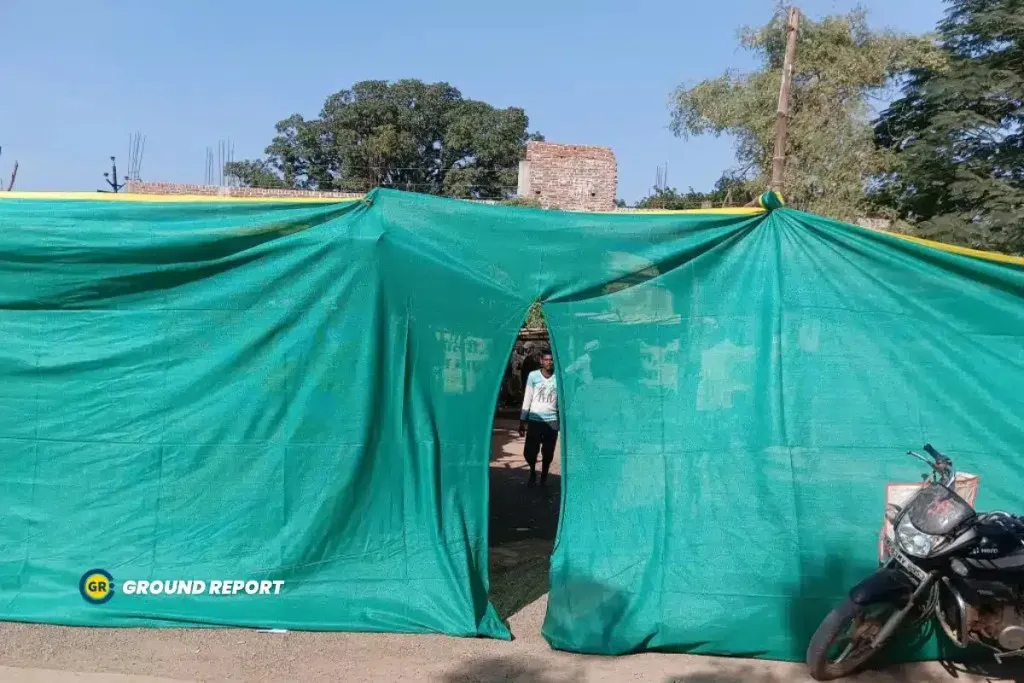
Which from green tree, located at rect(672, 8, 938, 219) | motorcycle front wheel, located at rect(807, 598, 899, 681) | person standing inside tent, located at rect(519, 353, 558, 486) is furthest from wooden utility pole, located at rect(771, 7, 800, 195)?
green tree, located at rect(672, 8, 938, 219)

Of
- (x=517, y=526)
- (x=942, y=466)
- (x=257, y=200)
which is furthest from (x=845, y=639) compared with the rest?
(x=257, y=200)

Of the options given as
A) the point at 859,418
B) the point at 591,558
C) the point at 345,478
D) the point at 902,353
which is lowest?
the point at 591,558

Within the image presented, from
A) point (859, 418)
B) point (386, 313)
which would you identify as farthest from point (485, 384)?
point (859, 418)

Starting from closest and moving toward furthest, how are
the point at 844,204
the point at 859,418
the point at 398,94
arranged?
the point at 859,418
the point at 844,204
the point at 398,94

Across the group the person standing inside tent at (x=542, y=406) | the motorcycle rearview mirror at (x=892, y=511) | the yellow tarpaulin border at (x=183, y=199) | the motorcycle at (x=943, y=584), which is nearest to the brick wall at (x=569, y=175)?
the person standing inside tent at (x=542, y=406)

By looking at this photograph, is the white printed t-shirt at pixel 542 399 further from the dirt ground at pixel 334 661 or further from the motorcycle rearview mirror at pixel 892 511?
the motorcycle rearview mirror at pixel 892 511

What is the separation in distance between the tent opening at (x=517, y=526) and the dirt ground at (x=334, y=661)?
2.22 ft

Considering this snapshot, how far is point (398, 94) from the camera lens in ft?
130

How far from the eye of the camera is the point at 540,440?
841cm

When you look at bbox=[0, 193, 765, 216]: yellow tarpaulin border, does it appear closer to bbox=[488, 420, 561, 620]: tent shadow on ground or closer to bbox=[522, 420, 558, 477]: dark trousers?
bbox=[488, 420, 561, 620]: tent shadow on ground

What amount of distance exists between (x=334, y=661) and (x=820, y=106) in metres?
17.3

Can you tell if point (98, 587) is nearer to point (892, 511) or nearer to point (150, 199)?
point (150, 199)

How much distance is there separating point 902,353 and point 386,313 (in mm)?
2739

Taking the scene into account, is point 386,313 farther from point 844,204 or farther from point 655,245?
point 844,204
